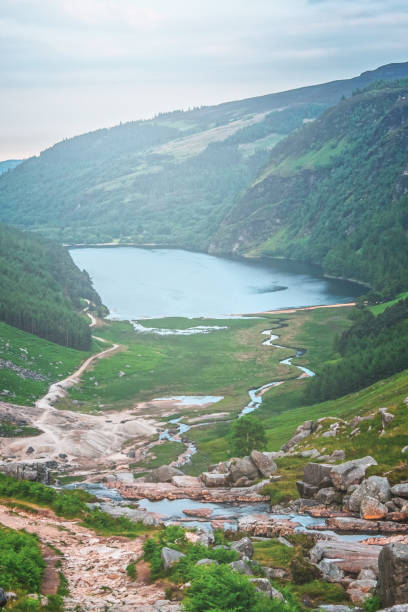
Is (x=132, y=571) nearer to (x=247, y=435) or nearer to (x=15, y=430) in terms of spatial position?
(x=247, y=435)

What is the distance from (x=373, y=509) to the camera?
142 feet

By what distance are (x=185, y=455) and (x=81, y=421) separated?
27.6 m

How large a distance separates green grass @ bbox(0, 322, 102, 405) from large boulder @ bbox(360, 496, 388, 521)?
87083mm

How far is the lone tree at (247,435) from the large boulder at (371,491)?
118 ft

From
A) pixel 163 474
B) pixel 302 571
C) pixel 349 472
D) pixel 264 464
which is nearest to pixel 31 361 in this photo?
pixel 163 474

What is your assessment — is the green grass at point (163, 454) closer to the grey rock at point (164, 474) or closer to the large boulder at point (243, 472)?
the grey rock at point (164, 474)

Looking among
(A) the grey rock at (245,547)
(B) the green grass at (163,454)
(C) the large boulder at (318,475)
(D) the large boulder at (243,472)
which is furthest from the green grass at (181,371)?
(A) the grey rock at (245,547)

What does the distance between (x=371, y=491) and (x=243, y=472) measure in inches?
892

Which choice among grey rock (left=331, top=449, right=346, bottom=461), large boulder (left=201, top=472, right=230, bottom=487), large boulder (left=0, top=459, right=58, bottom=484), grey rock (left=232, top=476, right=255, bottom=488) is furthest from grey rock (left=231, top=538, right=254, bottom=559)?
large boulder (left=0, top=459, right=58, bottom=484)

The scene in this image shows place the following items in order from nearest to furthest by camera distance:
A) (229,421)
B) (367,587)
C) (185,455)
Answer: (367,587) < (185,455) < (229,421)

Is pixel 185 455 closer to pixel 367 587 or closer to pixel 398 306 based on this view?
A: pixel 367 587

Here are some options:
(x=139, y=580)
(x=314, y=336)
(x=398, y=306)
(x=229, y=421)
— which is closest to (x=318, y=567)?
(x=139, y=580)

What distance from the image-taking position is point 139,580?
108ft

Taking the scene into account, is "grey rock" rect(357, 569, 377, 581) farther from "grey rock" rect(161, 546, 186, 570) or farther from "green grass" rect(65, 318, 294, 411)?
"green grass" rect(65, 318, 294, 411)
